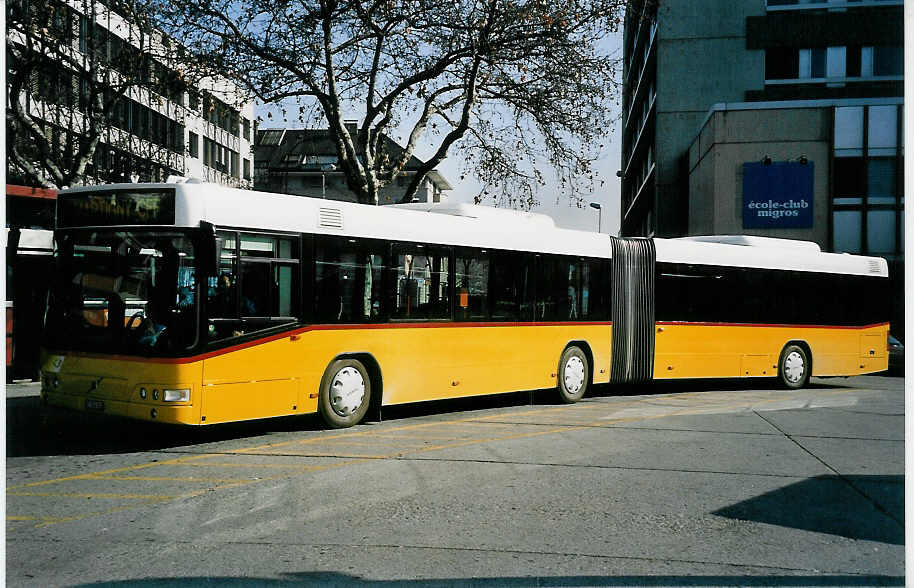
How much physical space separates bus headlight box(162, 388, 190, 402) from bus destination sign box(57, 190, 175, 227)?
1623 mm

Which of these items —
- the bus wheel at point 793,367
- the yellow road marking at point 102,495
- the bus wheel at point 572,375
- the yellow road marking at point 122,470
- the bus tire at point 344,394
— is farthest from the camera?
the bus wheel at point 793,367

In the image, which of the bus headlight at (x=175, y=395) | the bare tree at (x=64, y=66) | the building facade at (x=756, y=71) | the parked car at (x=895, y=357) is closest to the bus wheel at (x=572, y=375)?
the bus headlight at (x=175, y=395)

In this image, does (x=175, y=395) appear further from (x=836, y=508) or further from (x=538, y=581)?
(x=836, y=508)

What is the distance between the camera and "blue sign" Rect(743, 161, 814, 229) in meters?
36.1

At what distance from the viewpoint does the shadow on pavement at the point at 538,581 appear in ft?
16.8

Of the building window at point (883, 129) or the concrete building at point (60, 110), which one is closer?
the concrete building at point (60, 110)

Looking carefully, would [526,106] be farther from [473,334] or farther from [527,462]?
[527,462]

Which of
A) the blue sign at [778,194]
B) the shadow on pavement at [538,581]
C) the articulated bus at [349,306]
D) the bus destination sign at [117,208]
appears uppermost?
the blue sign at [778,194]

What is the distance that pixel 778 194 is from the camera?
37531 millimetres

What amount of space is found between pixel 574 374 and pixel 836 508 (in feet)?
26.6

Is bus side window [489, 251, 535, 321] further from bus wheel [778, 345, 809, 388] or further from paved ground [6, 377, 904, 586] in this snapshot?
bus wheel [778, 345, 809, 388]

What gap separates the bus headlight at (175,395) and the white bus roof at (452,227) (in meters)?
1.59

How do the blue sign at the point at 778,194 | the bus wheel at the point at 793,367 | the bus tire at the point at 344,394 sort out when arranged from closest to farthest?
the bus tire at the point at 344,394 → the bus wheel at the point at 793,367 → the blue sign at the point at 778,194

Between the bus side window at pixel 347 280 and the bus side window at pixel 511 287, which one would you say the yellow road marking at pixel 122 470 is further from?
the bus side window at pixel 511 287
